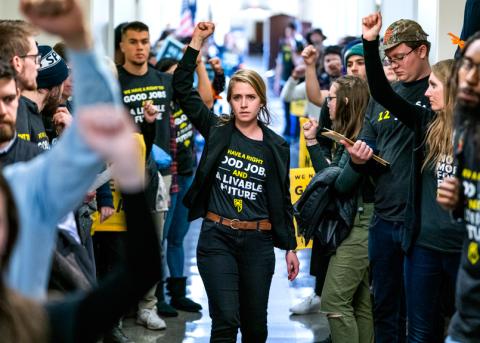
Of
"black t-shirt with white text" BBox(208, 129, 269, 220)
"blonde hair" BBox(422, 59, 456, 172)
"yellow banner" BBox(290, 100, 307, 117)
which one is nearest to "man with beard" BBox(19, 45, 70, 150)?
"black t-shirt with white text" BBox(208, 129, 269, 220)

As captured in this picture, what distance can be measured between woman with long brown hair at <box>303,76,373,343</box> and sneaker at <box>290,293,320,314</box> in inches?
67.1

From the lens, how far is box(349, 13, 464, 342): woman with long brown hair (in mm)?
5172

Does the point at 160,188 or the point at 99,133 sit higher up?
the point at 99,133

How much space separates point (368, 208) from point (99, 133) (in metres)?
4.17

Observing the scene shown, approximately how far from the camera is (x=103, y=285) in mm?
2557

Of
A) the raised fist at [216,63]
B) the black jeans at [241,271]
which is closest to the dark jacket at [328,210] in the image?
the black jeans at [241,271]

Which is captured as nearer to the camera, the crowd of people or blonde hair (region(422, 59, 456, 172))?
the crowd of people

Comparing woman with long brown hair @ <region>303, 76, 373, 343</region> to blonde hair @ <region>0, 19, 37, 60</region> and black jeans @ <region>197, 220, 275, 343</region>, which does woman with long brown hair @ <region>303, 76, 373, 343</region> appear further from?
blonde hair @ <region>0, 19, 37, 60</region>

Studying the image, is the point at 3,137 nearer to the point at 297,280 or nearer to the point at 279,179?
the point at 279,179

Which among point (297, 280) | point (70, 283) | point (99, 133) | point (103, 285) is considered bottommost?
point (297, 280)

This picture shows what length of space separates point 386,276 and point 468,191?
2368 millimetres

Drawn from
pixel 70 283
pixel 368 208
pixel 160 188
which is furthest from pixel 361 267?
pixel 70 283

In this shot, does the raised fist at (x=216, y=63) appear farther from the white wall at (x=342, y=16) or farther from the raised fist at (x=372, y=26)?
the white wall at (x=342, y=16)

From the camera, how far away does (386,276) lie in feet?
19.4
